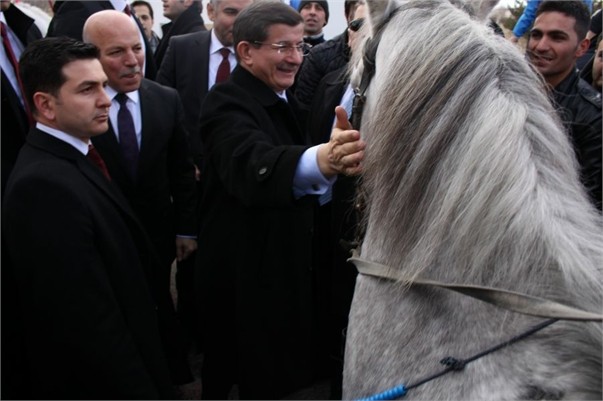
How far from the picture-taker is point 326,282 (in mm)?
3139

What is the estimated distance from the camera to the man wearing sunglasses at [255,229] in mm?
2424

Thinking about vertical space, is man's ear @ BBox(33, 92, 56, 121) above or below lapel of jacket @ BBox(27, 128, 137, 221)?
above

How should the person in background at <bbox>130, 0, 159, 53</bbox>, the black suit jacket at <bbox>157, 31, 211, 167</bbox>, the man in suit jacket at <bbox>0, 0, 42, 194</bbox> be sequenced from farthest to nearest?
1. the person in background at <bbox>130, 0, 159, 53</bbox>
2. the black suit jacket at <bbox>157, 31, 211, 167</bbox>
3. the man in suit jacket at <bbox>0, 0, 42, 194</bbox>

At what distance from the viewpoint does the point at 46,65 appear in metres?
2.27

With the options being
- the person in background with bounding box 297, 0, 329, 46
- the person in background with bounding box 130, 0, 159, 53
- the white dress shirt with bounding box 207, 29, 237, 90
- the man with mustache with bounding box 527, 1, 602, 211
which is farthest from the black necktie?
the person in background with bounding box 130, 0, 159, 53

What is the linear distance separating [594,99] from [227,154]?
1888mm

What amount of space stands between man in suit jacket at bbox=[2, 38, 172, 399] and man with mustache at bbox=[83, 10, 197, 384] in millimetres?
521

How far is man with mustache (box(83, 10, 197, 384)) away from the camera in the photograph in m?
2.88

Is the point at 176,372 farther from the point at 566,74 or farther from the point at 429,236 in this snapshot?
the point at 566,74

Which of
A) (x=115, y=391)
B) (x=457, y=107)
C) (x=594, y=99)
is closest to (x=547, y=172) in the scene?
(x=457, y=107)

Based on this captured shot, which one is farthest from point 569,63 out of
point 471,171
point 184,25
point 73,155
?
point 184,25

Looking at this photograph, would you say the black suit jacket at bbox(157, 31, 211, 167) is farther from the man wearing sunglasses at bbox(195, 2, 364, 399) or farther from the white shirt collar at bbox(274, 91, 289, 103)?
the man wearing sunglasses at bbox(195, 2, 364, 399)

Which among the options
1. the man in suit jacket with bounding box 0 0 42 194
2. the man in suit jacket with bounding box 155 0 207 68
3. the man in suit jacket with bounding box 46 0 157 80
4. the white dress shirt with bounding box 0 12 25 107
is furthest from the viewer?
the man in suit jacket with bounding box 155 0 207 68

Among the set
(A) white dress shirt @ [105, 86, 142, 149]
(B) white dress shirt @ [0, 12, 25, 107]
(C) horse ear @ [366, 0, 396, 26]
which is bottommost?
(A) white dress shirt @ [105, 86, 142, 149]
